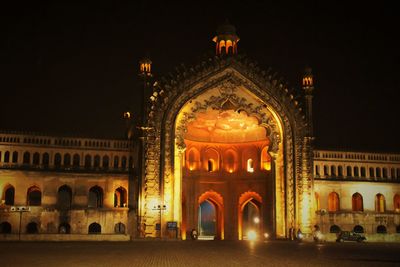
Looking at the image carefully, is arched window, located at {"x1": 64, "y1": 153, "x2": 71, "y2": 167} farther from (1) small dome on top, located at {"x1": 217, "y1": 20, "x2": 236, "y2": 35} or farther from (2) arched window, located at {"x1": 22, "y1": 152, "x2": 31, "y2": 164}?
(1) small dome on top, located at {"x1": 217, "y1": 20, "x2": 236, "y2": 35}

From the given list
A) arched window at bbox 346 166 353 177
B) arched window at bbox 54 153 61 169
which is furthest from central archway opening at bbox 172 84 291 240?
arched window at bbox 54 153 61 169

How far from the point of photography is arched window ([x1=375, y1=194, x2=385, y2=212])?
63228 millimetres

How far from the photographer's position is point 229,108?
57.1 meters

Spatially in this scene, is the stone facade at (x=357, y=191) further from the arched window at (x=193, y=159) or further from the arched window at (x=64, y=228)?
the arched window at (x=64, y=228)

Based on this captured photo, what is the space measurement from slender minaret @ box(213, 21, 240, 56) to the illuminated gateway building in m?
0.13

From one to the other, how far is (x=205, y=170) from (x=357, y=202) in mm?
19340

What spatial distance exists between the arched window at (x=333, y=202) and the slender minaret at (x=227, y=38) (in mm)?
21062

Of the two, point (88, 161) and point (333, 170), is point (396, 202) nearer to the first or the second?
point (333, 170)

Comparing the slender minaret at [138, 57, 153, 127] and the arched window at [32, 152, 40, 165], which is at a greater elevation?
the slender minaret at [138, 57, 153, 127]

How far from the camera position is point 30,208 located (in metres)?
51.4

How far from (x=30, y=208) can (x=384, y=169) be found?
41851 millimetres

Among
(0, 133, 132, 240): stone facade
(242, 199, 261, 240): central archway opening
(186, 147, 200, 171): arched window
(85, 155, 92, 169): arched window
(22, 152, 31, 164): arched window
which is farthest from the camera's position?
(242, 199, 261, 240): central archway opening

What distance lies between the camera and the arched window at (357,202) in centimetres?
6255

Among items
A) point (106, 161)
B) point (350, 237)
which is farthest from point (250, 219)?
point (106, 161)
